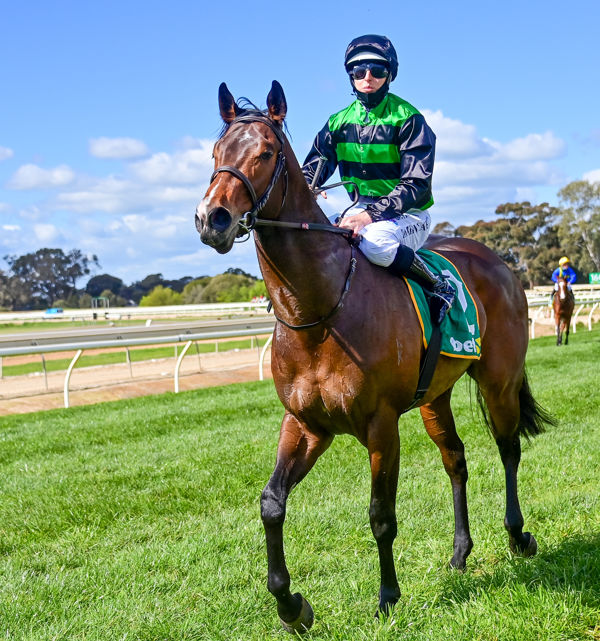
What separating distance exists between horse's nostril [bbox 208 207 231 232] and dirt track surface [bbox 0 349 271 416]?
30.9 ft

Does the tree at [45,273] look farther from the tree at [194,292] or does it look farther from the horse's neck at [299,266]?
the horse's neck at [299,266]

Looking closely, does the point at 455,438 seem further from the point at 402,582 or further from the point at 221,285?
the point at 221,285

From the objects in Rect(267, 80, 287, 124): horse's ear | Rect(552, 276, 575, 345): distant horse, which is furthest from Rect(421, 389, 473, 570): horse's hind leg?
Rect(552, 276, 575, 345): distant horse

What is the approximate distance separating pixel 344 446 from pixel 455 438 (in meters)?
2.27

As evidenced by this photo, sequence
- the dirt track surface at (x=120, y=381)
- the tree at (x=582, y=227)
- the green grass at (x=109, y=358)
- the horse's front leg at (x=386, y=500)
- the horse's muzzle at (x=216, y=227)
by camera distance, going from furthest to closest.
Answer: the tree at (x=582, y=227), the green grass at (x=109, y=358), the dirt track surface at (x=120, y=381), the horse's front leg at (x=386, y=500), the horse's muzzle at (x=216, y=227)

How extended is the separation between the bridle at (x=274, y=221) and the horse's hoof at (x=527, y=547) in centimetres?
180

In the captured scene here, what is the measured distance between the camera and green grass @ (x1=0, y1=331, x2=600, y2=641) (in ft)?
10.2

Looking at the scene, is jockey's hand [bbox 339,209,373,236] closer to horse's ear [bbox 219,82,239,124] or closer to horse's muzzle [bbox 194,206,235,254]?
horse's ear [bbox 219,82,239,124]

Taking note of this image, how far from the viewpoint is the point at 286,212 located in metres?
2.94

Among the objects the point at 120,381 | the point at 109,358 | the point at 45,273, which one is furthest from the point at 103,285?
the point at 120,381

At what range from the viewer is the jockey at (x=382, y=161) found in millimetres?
3393

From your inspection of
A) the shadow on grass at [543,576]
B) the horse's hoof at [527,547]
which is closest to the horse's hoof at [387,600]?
the shadow on grass at [543,576]

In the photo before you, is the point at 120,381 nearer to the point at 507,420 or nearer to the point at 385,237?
the point at 507,420

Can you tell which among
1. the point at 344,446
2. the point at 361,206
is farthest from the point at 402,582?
the point at 344,446
